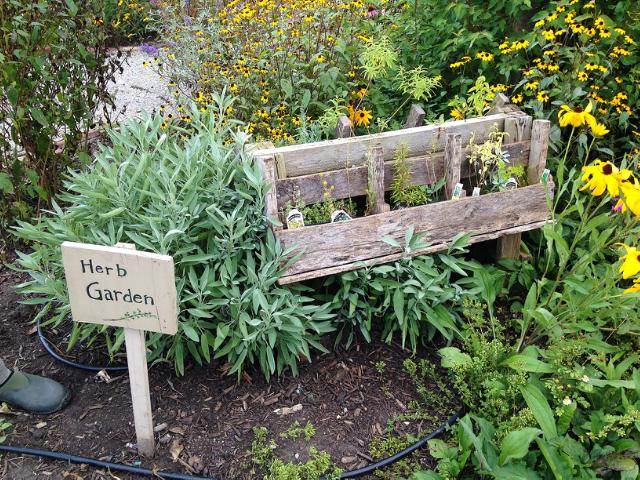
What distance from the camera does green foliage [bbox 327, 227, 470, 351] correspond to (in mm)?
2402

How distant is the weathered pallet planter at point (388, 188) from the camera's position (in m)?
2.37

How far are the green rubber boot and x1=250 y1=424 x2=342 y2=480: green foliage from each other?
83 cm

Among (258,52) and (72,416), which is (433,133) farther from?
Answer: (72,416)

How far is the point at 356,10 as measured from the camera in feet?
12.6

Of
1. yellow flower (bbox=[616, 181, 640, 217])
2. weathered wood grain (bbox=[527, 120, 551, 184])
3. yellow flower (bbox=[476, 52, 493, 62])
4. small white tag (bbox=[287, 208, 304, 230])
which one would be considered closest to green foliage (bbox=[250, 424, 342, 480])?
small white tag (bbox=[287, 208, 304, 230])

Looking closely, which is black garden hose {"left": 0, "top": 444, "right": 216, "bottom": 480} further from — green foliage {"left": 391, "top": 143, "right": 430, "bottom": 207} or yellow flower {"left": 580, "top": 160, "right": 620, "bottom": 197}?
yellow flower {"left": 580, "top": 160, "right": 620, "bottom": 197}

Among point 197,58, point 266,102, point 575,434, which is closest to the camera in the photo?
point 575,434

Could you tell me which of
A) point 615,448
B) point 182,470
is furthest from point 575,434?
point 182,470

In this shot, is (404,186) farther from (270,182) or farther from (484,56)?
(484,56)

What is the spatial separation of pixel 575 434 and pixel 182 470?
145cm

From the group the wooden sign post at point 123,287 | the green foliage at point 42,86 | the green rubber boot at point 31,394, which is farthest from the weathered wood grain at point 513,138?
the green foliage at point 42,86

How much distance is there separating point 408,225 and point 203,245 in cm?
87

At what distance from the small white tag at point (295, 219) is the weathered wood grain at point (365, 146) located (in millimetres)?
256

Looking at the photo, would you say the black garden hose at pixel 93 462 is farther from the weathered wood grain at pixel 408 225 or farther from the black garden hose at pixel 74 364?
the weathered wood grain at pixel 408 225
